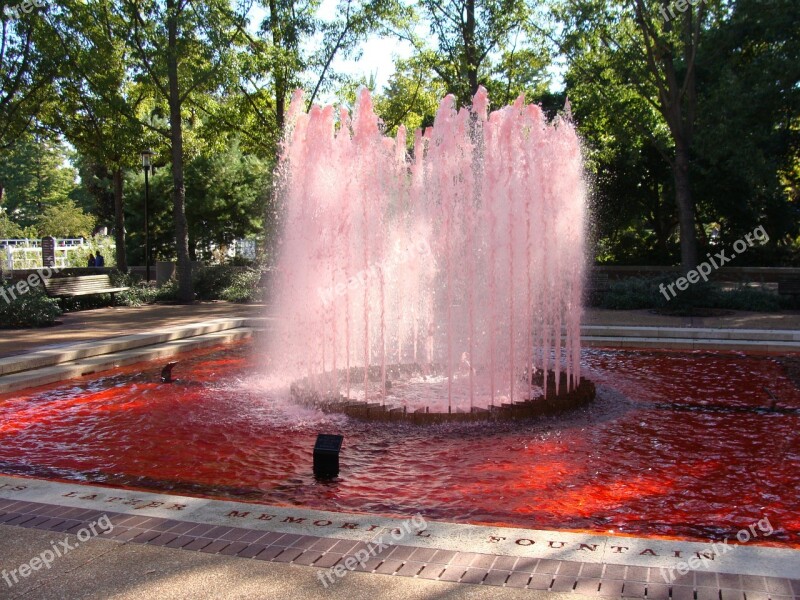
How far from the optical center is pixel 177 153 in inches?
736

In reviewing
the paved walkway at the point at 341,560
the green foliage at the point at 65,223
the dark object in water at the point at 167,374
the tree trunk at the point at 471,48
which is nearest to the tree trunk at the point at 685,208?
the tree trunk at the point at 471,48

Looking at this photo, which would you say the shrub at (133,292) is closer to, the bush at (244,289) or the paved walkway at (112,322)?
the paved walkway at (112,322)

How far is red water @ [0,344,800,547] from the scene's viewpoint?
15.0ft

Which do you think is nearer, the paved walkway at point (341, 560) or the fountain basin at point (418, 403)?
the paved walkway at point (341, 560)

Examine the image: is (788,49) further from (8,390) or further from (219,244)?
(219,244)

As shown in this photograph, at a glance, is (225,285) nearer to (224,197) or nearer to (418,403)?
(224,197)

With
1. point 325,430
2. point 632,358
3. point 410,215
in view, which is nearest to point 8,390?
point 325,430

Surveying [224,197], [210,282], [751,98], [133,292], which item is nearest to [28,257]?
[224,197]

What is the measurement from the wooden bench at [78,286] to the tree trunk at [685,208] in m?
14.6

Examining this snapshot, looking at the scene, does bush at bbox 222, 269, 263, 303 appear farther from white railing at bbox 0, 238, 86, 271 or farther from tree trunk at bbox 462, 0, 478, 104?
white railing at bbox 0, 238, 86, 271

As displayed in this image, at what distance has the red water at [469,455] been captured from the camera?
4.59 m

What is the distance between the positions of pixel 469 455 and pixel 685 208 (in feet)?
49.0

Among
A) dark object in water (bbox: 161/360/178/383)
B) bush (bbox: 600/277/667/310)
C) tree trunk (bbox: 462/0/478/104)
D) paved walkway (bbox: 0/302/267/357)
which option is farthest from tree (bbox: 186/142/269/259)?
dark object in water (bbox: 161/360/178/383)

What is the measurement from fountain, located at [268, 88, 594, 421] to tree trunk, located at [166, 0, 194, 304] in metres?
10.6
